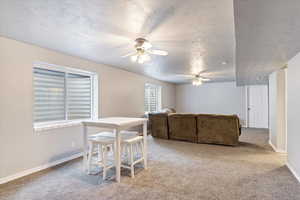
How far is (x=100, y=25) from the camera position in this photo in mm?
2119

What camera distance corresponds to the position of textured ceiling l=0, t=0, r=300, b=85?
5.27 ft

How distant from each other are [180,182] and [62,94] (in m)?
2.89

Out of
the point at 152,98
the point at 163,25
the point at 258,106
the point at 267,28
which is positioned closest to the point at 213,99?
the point at 258,106

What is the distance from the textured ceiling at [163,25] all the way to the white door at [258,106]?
193 inches

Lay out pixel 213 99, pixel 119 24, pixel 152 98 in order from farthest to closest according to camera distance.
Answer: pixel 213 99
pixel 152 98
pixel 119 24

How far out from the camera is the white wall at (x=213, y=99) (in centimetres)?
802

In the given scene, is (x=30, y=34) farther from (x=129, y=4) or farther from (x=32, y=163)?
(x=32, y=163)

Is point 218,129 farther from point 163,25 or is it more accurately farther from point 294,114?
point 163,25

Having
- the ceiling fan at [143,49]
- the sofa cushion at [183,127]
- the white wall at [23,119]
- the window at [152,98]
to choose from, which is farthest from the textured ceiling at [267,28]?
the window at [152,98]

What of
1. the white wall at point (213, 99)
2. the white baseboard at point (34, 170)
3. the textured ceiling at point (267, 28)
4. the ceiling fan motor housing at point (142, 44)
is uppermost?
the ceiling fan motor housing at point (142, 44)

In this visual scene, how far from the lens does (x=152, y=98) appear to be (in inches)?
287

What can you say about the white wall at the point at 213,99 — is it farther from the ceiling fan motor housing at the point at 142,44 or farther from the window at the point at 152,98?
the ceiling fan motor housing at the point at 142,44

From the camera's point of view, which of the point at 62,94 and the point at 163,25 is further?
the point at 62,94

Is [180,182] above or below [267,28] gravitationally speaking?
below
